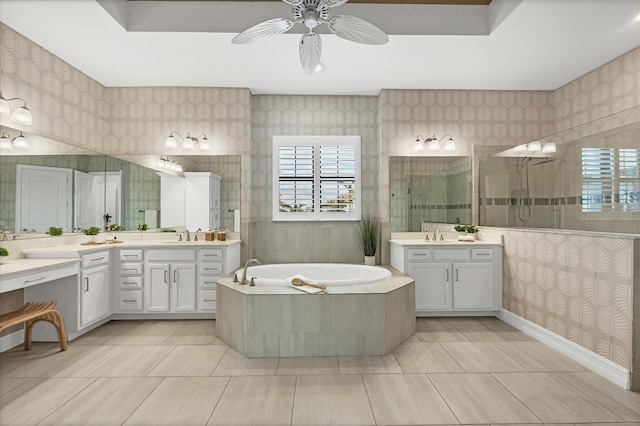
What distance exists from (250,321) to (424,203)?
2.74 m

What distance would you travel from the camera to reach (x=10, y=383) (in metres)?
2.54

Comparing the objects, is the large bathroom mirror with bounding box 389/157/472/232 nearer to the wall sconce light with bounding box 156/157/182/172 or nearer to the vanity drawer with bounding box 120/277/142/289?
the wall sconce light with bounding box 156/157/182/172

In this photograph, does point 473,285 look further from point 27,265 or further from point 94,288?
point 27,265

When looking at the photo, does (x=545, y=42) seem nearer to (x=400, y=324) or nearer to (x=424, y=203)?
(x=424, y=203)

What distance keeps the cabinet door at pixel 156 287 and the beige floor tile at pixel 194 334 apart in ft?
1.00

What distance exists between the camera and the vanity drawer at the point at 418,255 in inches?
162

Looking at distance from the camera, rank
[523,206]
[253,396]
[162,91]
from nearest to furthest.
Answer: [253,396] → [523,206] → [162,91]

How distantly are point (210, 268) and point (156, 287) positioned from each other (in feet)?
2.02

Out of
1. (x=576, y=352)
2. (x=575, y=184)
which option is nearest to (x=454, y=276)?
(x=576, y=352)

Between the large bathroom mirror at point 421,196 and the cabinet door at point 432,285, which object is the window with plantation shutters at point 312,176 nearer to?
the large bathroom mirror at point 421,196

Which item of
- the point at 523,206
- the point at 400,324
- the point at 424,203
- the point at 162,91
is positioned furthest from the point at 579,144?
the point at 162,91

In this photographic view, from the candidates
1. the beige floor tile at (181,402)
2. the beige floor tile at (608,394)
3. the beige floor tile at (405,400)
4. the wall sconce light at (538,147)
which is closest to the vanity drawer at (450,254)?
the wall sconce light at (538,147)

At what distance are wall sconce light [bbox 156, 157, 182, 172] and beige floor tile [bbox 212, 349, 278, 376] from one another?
2527mm

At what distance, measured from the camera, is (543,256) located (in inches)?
134
